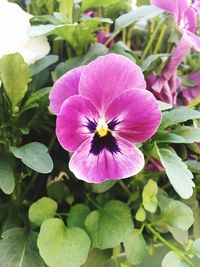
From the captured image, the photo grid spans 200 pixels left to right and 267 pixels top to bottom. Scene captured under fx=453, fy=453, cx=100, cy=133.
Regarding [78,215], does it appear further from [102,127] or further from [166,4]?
[166,4]

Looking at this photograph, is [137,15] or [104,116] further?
[137,15]

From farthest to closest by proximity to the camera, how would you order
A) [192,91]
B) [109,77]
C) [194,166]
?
1. [192,91]
2. [194,166]
3. [109,77]

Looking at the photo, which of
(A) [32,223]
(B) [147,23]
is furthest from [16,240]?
(B) [147,23]

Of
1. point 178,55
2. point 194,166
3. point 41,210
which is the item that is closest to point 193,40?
point 178,55

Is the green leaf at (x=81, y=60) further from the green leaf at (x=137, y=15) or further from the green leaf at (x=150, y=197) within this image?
the green leaf at (x=150, y=197)

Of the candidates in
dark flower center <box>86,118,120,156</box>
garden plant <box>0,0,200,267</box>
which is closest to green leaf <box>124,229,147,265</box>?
garden plant <box>0,0,200,267</box>

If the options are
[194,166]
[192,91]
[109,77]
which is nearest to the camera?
[109,77]

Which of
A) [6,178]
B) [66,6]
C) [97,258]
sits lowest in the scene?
[97,258]

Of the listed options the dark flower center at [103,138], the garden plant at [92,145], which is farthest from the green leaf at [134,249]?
the dark flower center at [103,138]
